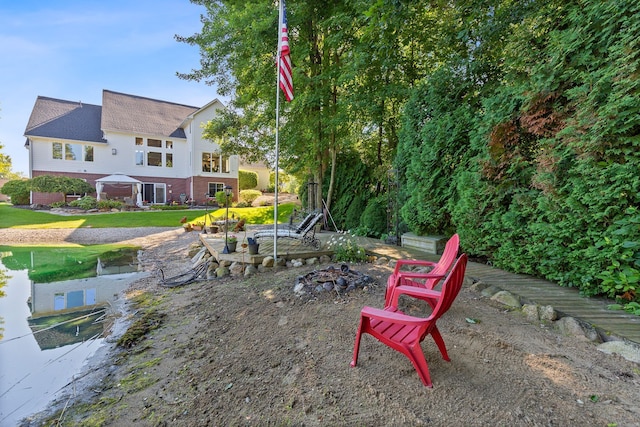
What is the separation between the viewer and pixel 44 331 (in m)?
3.71

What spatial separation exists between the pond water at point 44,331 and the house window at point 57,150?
55.9ft

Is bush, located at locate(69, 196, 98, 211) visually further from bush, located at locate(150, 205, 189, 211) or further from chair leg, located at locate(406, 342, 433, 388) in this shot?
chair leg, located at locate(406, 342, 433, 388)

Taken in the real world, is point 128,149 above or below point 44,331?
above

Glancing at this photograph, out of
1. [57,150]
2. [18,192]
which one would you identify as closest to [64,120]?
[57,150]

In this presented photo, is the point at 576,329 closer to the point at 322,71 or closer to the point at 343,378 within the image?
the point at 343,378

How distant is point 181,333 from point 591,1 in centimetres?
618

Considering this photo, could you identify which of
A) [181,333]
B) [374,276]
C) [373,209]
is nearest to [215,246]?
[181,333]

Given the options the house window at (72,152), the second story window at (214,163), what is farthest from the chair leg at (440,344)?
the house window at (72,152)

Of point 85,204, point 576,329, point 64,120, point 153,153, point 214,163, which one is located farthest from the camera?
point 214,163

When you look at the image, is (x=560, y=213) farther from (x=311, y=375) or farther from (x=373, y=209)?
(x=373, y=209)

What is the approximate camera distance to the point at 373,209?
28.8ft

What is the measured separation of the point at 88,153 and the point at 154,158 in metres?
3.97

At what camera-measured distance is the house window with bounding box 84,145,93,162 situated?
65.5 feet

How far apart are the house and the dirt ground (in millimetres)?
18362
